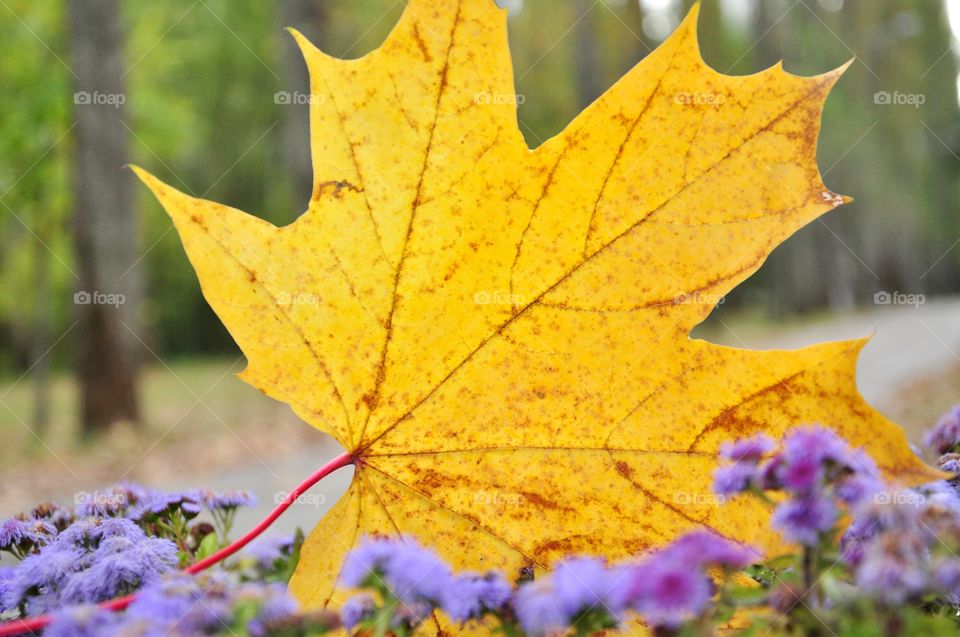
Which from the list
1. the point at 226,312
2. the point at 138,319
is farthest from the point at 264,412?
the point at 226,312

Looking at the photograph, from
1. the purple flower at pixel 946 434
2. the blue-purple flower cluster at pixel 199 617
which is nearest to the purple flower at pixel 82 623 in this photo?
the blue-purple flower cluster at pixel 199 617

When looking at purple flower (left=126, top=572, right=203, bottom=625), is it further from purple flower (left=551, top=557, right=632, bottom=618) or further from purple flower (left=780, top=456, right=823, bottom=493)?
purple flower (left=780, top=456, right=823, bottom=493)

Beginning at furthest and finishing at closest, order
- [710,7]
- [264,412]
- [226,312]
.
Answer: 1. [710,7]
2. [264,412]
3. [226,312]

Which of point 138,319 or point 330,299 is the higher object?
point 138,319

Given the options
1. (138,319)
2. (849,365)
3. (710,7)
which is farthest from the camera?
(710,7)

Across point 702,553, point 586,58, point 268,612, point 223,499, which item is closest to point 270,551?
point 223,499

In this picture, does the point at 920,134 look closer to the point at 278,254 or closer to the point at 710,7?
the point at 710,7

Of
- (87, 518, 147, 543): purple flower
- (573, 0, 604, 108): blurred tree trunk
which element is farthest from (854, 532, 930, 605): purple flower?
(573, 0, 604, 108): blurred tree trunk

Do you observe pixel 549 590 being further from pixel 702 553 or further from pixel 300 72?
pixel 300 72
